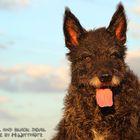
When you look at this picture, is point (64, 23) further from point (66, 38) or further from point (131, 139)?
point (131, 139)

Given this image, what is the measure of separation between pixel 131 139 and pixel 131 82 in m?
1.40

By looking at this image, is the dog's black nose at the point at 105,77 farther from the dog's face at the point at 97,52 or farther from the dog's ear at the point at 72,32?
the dog's ear at the point at 72,32

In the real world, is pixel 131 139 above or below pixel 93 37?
below

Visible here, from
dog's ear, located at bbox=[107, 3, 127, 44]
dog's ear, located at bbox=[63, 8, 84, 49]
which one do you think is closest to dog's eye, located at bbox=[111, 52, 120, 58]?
dog's ear, located at bbox=[107, 3, 127, 44]

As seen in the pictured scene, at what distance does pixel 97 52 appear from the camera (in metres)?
19.1

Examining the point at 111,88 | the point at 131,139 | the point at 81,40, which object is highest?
the point at 81,40

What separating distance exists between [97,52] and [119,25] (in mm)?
1052

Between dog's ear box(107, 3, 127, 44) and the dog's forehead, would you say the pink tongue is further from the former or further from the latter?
dog's ear box(107, 3, 127, 44)

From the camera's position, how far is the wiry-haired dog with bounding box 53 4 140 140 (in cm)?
1866

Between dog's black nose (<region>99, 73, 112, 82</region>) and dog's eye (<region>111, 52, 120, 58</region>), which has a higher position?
dog's eye (<region>111, 52, 120, 58</region>)

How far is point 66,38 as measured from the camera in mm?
19781

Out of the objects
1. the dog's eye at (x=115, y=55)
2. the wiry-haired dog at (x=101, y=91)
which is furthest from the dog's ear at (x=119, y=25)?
the dog's eye at (x=115, y=55)

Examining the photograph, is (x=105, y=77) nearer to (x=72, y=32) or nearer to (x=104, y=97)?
(x=104, y=97)

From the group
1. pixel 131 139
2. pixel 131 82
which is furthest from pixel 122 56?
pixel 131 139
